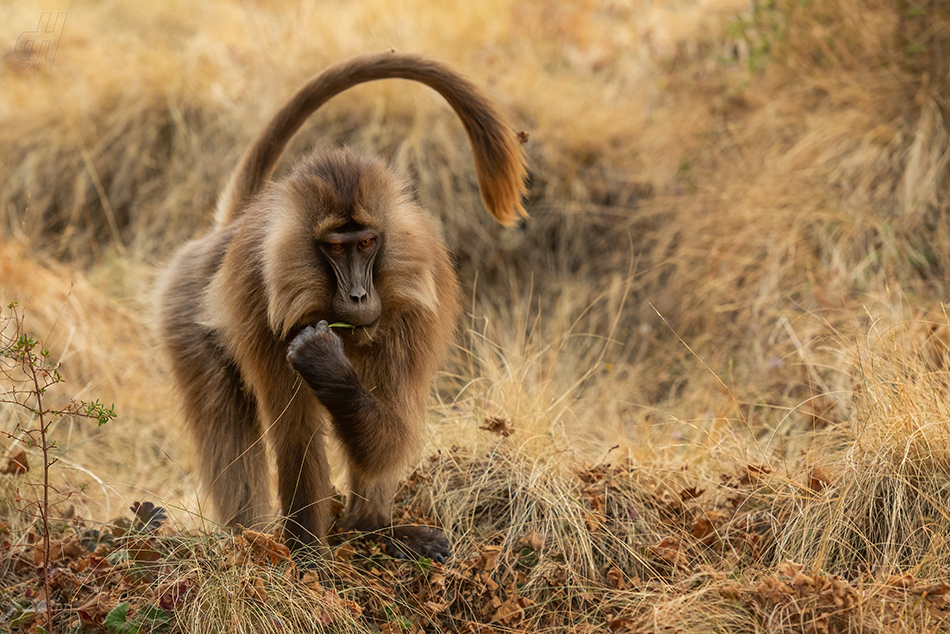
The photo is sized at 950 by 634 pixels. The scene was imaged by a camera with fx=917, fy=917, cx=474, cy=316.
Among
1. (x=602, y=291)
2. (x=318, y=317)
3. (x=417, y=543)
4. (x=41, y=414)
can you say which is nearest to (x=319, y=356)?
(x=318, y=317)


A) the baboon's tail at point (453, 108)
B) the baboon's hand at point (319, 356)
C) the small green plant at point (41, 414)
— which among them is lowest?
the small green plant at point (41, 414)

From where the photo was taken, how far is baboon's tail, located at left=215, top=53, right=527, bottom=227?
3240 millimetres

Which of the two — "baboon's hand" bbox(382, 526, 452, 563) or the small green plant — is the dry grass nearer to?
"baboon's hand" bbox(382, 526, 452, 563)

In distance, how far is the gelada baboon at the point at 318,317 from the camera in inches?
102

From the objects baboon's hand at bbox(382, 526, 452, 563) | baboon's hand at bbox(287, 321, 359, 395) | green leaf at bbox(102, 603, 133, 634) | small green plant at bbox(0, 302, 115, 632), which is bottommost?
baboon's hand at bbox(382, 526, 452, 563)

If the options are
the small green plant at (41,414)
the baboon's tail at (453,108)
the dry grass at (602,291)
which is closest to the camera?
the small green plant at (41,414)

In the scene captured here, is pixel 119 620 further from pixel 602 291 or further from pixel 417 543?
pixel 602 291

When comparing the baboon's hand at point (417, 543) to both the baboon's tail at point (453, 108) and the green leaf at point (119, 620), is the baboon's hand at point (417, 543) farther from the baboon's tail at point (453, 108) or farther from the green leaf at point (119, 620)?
the baboon's tail at point (453, 108)

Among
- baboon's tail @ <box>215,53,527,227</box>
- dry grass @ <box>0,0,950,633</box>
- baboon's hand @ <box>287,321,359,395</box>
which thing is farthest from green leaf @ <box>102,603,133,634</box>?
baboon's tail @ <box>215,53,527,227</box>

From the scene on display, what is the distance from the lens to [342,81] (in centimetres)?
345

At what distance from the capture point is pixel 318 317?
2666 millimetres

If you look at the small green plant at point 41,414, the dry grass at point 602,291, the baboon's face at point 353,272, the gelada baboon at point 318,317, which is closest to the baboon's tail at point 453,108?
the gelada baboon at point 318,317

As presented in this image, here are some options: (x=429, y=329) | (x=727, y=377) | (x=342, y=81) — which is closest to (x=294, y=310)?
(x=429, y=329)

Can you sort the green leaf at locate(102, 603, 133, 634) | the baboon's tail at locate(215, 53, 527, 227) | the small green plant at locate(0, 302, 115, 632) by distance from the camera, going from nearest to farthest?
the small green plant at locate(0, 302, 115, 632) < the green leaf at locate(102, 603, 133, 634) < the baboon's tail at locate(215, 53, 527, 227)
